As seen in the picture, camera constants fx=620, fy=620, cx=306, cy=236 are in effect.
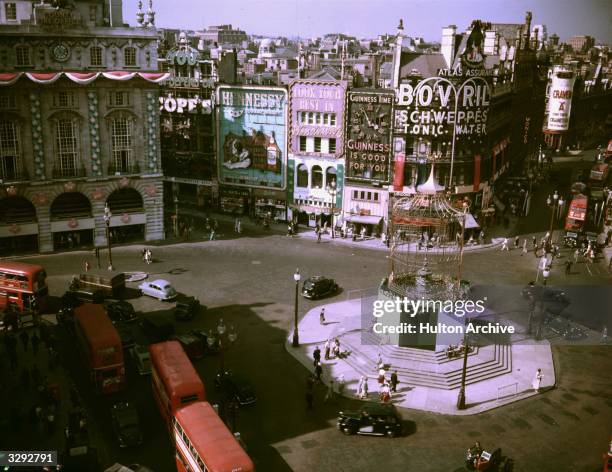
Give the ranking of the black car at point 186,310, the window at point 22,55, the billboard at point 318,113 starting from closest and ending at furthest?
the black car at point 186,310, the window at point 22,55, the billboard at point 318,113

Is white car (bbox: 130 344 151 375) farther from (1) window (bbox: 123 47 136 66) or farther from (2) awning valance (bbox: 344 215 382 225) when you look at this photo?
(1) window (bbox: 123 47 136 66)

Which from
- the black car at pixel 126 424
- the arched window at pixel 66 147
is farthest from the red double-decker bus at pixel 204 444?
the arched window at pixel 66 147

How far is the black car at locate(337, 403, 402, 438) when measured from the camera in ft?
105

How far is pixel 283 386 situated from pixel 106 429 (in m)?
10.2

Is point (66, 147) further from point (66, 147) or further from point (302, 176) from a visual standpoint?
point (302, 176)

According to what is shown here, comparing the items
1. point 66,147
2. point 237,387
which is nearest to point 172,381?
point 237,387

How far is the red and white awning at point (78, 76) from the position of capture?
5606 cm

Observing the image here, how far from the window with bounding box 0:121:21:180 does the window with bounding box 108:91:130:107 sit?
9.14 m

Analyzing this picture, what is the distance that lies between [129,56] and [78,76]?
5.97 metres

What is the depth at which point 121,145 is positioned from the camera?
63.6 m

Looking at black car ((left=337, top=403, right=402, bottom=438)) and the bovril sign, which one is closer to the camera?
black car ((left=337, top=403, right=402, bottom=438))

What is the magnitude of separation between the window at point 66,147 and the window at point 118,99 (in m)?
4.31

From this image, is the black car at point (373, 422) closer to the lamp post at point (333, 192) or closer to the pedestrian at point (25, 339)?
the pedestrian at point (25, 339)

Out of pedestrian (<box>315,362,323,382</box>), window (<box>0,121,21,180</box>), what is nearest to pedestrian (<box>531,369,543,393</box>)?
pedestrian (<box>315,362,323,382</box>)
